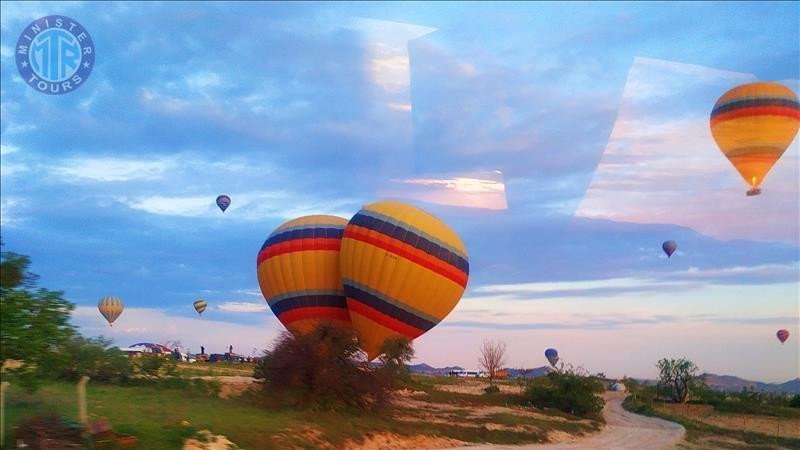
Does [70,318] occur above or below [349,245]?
below

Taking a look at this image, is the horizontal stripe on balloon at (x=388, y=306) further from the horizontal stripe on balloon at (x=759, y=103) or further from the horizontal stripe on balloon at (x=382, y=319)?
the horizontal stripe on balloon at (x=759, y=103)

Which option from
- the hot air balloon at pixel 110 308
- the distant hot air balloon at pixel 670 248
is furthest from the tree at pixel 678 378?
the hot air balloon at pixel 110 308

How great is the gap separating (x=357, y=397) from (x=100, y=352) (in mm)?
9456

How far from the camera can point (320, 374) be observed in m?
29.0

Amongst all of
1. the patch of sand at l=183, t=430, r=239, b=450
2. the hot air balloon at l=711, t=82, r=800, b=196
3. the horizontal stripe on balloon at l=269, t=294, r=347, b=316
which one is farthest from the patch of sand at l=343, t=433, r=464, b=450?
the hot air balloon at l=711, t=82, r=800, b=196

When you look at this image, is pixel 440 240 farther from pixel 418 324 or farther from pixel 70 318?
pixel 70 318

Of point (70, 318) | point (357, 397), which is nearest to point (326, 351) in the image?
point (357, 397)

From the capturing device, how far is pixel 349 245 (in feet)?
126

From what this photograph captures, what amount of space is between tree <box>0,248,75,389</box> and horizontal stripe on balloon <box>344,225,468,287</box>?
2093 centimetres

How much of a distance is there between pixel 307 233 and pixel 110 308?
3833 cm

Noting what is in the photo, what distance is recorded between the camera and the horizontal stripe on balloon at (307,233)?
137 feet

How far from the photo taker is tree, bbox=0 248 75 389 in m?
15.6

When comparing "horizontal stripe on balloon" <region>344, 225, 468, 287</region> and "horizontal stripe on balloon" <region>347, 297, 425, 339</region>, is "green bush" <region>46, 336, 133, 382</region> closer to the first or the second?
"horizontal stripe on balloon" <region>347, 297, 425, 339</region>

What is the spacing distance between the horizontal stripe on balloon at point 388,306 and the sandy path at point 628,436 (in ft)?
30.8
